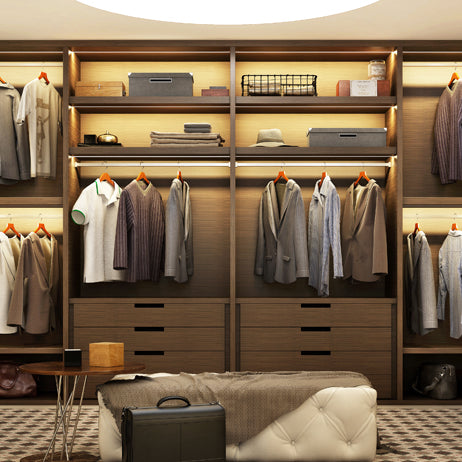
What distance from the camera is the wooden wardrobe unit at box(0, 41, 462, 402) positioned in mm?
5316

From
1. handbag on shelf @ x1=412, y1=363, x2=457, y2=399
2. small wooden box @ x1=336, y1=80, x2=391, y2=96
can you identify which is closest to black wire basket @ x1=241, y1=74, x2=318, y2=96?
small wooden box @ x1=336, y1=80, x2=391, y2=96

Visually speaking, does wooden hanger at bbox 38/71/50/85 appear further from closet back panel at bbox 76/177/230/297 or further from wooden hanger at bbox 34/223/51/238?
wooden hanger at bbox 34/223/51/238

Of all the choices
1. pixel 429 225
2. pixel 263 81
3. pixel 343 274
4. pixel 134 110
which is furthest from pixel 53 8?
pixel 429 225

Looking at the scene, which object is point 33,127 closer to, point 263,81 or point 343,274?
point 263,81

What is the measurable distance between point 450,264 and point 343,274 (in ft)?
2.75

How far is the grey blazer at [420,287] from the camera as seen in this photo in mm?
5367

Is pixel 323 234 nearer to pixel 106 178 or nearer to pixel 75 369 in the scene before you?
pixel 106 178

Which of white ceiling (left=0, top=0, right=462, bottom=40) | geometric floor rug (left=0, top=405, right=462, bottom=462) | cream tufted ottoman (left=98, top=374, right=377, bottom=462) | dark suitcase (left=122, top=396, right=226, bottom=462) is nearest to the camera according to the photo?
dark suitcase (left=122, top=396, right=226, bottom=462)

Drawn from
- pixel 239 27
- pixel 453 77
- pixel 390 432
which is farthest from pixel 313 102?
pixel 390 432

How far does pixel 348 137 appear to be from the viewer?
550 cm

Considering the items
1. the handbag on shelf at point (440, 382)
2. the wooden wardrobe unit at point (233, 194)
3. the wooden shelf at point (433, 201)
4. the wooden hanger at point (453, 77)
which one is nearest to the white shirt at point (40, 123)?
the wooden wardrobe unit at point (233, 194)

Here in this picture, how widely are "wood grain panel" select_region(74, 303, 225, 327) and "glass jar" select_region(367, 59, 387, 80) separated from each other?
2.21 m

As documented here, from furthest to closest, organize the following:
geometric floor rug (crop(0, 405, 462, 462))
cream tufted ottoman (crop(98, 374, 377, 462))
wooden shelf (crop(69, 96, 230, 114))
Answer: wooden shelf (crop(69, 96, 230, 114)) → geometric floor rug (crop(0, 405, 462, 462)) → cream tufted ottoman (crop(98, 374, 377, 462))

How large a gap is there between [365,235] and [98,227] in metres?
2.09
